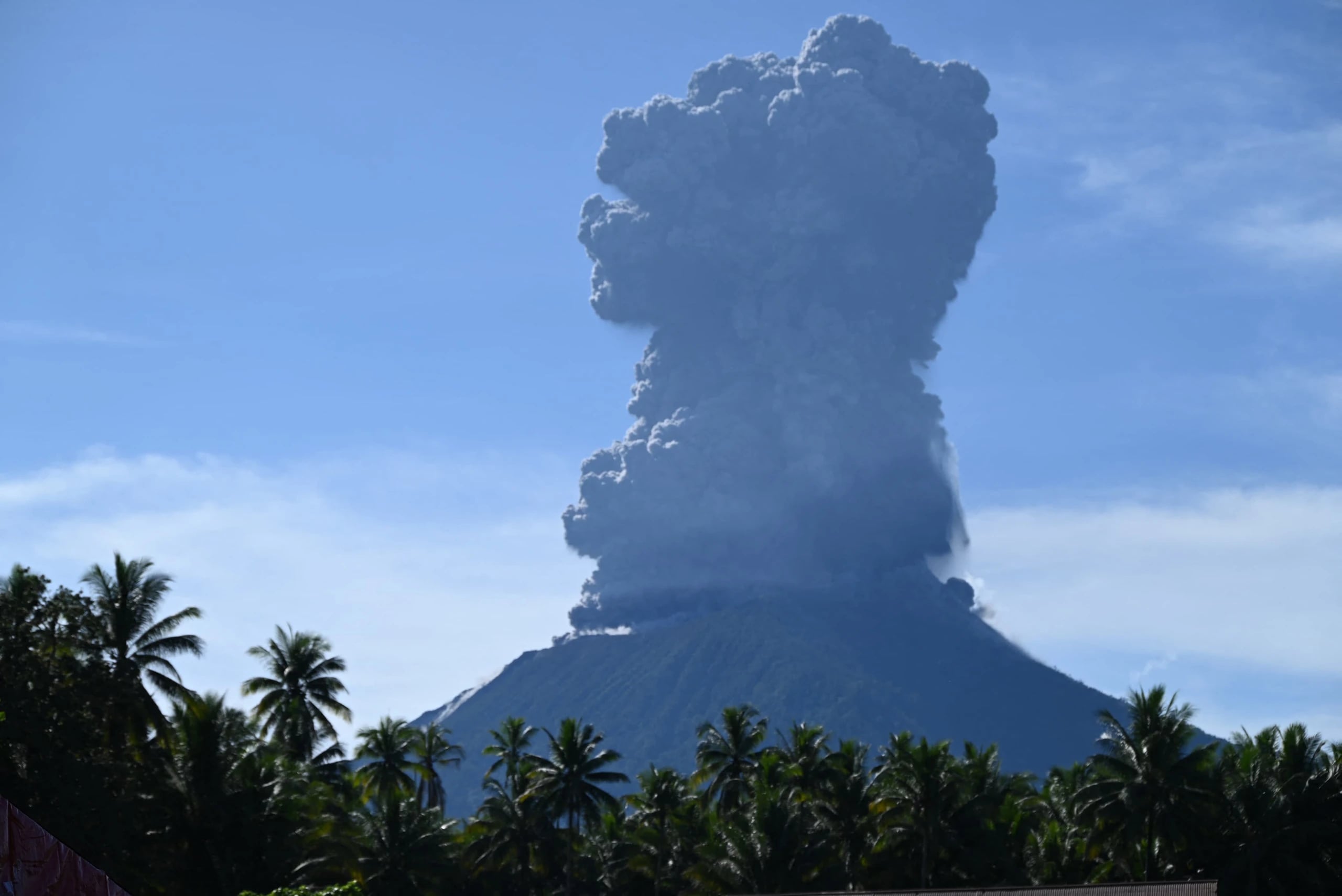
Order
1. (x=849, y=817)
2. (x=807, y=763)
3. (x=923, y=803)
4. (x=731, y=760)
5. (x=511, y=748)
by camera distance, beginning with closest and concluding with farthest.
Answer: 1. (x=923, y=803)
2. (x=849, y=817)
3. (x=807, y=763)
4. (x=731, y=760)
5. (x=511, y=748)

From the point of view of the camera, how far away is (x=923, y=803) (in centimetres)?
6206

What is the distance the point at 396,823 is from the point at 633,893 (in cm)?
1894

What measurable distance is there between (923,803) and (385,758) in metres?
29.7

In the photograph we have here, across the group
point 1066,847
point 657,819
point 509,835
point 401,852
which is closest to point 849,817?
point 1066,847

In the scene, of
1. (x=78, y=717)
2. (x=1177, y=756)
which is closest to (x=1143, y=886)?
(x=1177, y=756)

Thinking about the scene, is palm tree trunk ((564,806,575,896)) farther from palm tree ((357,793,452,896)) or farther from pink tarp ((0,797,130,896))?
pink tarp ((0,797,130,896))

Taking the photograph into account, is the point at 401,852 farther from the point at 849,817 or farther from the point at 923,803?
the point at 923,803

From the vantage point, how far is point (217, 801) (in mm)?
54562

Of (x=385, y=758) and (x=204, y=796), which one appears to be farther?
(x=385, y=758)

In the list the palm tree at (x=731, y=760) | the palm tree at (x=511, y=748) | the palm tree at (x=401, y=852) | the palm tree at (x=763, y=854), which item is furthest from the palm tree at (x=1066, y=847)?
the palm tree at (x=511, y=748)

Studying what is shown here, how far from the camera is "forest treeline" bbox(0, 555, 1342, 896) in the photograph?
51562 millimetres

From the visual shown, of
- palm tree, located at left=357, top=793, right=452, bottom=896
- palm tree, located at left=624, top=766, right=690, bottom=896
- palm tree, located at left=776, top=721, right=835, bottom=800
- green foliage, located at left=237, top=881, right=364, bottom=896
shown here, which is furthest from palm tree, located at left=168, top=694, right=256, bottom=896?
palm tree, located at left=776, top=721, right=835, bottom=800

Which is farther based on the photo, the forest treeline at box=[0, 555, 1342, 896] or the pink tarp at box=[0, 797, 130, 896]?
the forest treeline at box=[0, 555, 1342, 896]

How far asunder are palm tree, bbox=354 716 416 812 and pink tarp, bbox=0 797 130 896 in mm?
59405
